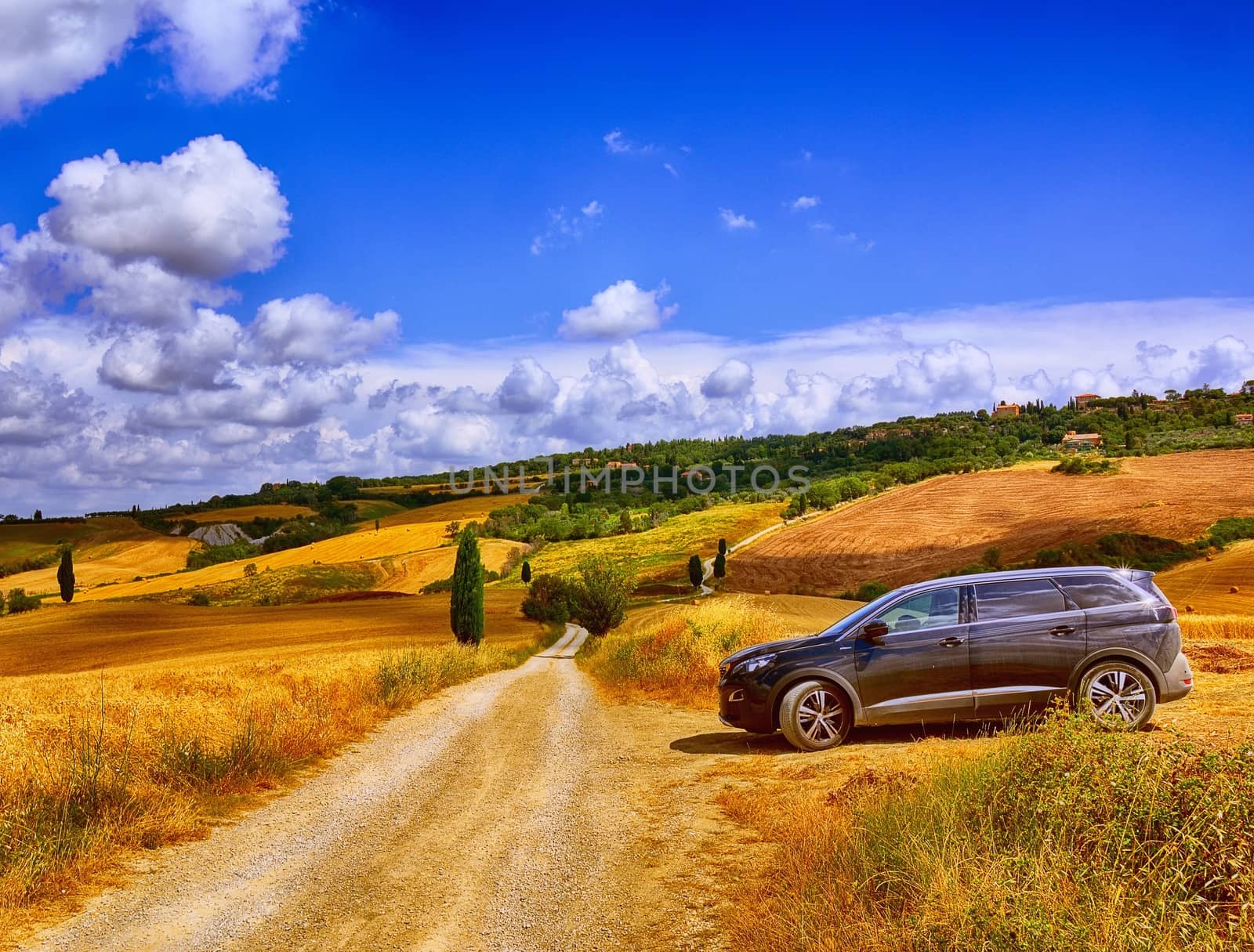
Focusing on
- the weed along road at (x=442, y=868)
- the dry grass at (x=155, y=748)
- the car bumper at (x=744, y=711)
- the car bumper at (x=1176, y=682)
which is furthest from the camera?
the car bumper at (x=744, y=711)

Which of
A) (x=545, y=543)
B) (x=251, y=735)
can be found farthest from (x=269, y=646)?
(x=545, y=543)

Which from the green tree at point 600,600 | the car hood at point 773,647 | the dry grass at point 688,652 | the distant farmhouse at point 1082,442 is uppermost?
the distant farmhouse at point 1082,442

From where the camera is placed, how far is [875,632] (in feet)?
31.9

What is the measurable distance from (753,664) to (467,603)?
27981 mm

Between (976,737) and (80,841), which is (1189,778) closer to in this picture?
(976,737)

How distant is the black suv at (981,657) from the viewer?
923 centimetres

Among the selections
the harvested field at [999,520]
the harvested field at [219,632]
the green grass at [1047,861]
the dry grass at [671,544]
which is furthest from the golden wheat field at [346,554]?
the green grass at [1047,861]

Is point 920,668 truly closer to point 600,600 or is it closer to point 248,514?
point 600,600

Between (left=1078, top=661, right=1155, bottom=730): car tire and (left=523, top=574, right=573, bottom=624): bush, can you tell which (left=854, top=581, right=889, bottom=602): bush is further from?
(left=1078, top=661, right=1155, bottom=730): car tire

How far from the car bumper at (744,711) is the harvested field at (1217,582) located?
36544 mm

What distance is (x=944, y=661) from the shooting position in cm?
951

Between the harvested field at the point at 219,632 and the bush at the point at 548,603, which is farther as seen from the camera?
the bush at the point at 548,603

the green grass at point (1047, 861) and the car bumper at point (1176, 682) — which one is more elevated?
the green grass at point (1047, 861)

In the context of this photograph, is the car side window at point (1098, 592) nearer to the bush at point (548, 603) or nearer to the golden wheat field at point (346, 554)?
the bush at point (548, 603)
